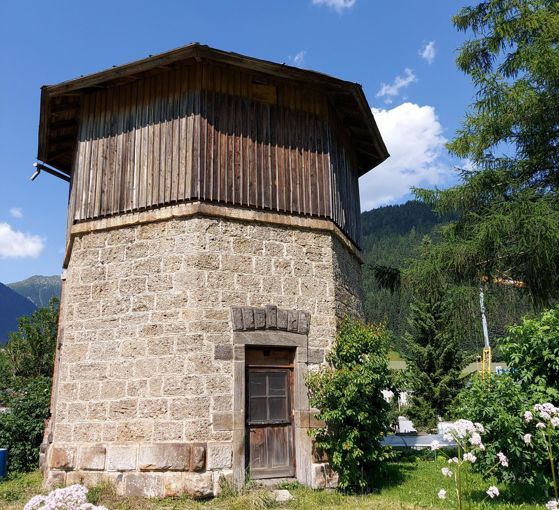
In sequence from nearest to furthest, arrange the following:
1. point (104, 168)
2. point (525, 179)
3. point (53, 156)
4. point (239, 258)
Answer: point (239, 258), point (104, 168), point (525, 179), point (53, 156)

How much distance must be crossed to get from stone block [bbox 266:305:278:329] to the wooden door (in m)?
0.46

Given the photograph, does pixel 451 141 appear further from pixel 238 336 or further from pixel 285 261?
pixel 238 336

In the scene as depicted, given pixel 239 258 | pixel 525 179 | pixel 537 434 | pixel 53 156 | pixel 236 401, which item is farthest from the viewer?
pixel 53 156

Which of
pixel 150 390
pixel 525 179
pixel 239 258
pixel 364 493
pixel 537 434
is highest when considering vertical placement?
pixel 525 179

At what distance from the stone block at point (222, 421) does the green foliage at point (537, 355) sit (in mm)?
4250

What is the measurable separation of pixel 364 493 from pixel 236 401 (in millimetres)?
2564

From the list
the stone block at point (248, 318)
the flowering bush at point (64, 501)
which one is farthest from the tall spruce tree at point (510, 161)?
the flowering bush at point (64, 501)

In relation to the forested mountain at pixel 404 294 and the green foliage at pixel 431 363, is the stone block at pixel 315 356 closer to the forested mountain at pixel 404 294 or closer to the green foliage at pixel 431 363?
the forested mountain at pixel 404 294

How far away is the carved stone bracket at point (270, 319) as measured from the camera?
339 inches

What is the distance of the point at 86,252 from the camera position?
9500 millimetres

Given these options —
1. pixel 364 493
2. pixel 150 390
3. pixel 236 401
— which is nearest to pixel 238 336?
pixel 236 401

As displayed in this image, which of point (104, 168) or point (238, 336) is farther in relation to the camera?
point (104, 168)

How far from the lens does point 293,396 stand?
8.84m

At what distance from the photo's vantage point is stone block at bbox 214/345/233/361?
8.32 m
